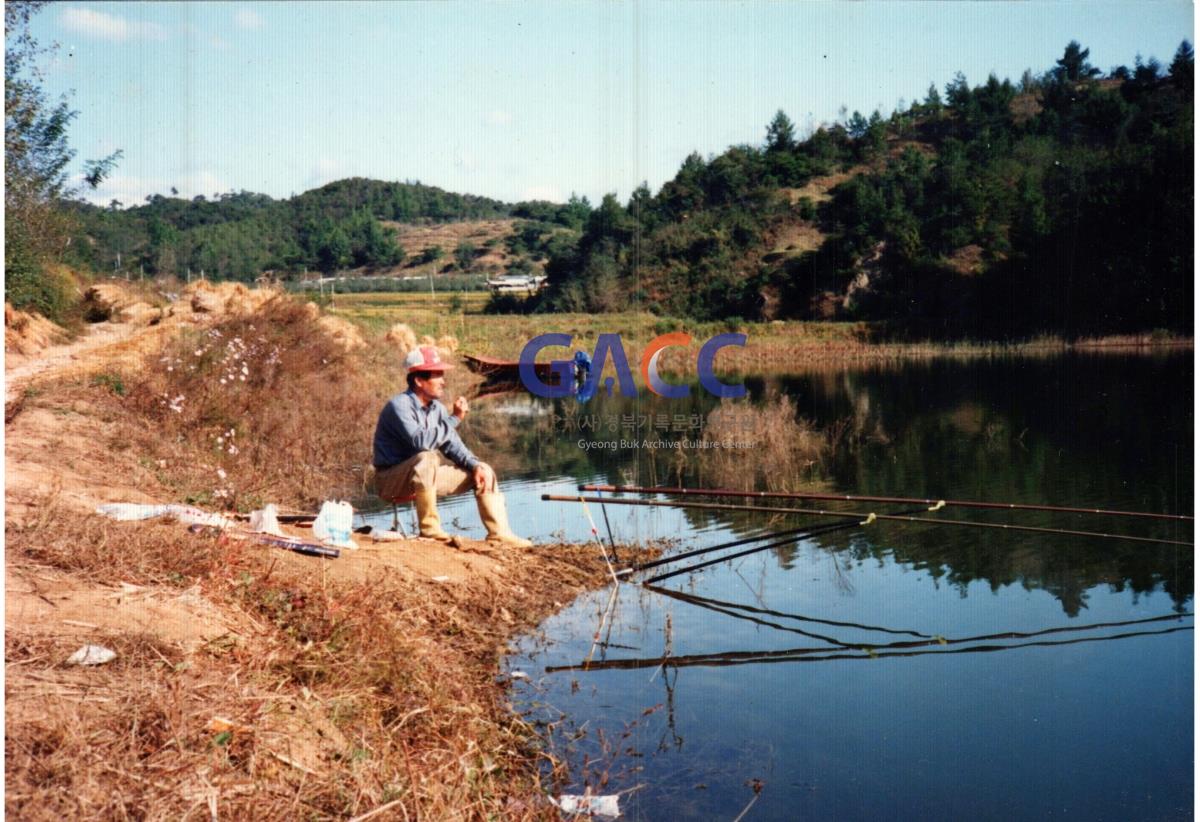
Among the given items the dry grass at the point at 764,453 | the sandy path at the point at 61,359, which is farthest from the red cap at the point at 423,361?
the sandy path at the point at 61,359

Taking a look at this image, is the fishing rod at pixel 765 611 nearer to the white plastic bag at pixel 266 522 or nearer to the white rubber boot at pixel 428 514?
the white rubber boot at pixel 428 514

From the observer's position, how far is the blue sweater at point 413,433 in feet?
26.0

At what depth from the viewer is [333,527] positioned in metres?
7.62

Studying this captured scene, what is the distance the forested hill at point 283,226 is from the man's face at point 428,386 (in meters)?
43.0

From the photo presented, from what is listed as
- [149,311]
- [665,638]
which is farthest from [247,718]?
[149,311]

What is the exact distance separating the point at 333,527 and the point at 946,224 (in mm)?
52188

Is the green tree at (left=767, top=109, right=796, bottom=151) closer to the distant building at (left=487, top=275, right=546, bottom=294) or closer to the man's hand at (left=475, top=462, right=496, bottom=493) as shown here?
the distant building at (left=487, top=275, right=546, bottom=294)

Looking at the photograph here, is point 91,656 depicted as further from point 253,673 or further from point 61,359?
point 61,359

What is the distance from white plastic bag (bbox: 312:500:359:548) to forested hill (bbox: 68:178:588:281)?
4329 centimetres

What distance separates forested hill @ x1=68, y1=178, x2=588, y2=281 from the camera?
2544 inches

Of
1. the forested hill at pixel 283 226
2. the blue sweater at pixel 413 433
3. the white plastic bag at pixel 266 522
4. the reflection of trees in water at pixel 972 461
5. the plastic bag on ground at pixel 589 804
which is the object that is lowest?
the plastic bag on ground at pixel 589 804

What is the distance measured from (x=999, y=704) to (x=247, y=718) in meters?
4.32

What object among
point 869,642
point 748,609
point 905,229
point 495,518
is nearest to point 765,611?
point 748,609

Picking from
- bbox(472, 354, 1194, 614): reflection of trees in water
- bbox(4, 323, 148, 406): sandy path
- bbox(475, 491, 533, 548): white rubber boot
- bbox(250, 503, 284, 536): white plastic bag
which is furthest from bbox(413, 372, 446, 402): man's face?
bbox(4, 323, 148, 406): sandy path
